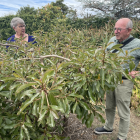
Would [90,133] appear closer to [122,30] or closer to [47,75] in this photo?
[122,30]

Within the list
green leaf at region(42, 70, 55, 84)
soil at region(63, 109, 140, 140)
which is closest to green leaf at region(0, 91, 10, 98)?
green leaf at region(42, 70, 55, 84)

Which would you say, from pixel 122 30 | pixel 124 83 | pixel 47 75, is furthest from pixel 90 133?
pixel 47 75

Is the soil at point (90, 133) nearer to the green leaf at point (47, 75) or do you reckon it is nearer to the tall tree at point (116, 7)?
the green leaf at point (47, 75)

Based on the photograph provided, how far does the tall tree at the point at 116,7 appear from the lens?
10.2m

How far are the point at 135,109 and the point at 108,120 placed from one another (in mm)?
1336

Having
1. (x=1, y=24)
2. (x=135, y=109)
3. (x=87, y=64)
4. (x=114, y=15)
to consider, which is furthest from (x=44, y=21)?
(x=87, y=64)

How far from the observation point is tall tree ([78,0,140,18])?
403 inches

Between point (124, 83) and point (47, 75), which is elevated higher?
point (47, 75)

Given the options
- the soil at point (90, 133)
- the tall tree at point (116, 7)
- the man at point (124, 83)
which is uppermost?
the tall tree at point (116, 7)

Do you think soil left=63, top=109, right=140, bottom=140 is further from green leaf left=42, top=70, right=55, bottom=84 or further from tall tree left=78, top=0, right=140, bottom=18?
tall tree left=78, top=0, right=140, bottom=18

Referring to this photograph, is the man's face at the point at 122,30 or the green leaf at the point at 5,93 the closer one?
the green leaf at the point at 5,93

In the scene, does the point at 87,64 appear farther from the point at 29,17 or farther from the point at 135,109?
the point at 29,17

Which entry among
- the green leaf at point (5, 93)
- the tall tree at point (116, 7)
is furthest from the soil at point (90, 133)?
the tall tree at point (116, 7)

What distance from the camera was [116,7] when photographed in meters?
10.8
